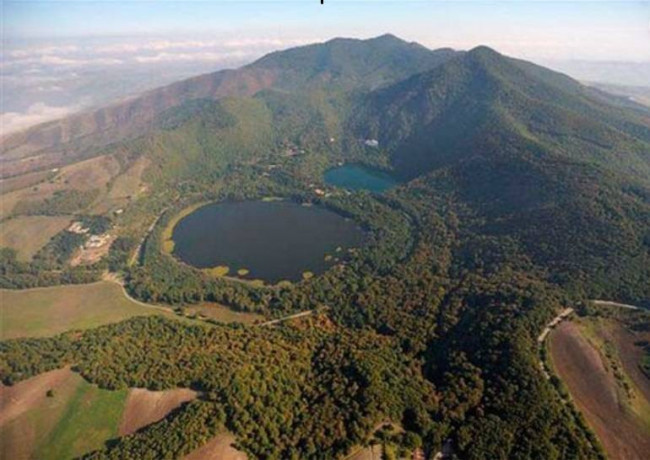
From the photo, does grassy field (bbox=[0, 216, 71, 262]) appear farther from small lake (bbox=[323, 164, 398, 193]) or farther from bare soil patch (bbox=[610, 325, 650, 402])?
bare soil patch (bbox=[610, 325, 650, 402])

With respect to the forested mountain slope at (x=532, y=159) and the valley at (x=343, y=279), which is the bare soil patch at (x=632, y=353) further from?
the forested mountain slope at (x=532, y=159)

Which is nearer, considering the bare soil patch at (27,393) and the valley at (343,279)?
the valley at (343,279)

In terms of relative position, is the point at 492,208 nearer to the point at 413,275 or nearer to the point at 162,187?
the point at 413,275

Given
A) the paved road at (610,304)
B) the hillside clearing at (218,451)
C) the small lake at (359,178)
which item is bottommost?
the hillside clearing at (218,451)

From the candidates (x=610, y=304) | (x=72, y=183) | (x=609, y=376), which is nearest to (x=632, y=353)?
(x=609, y=376)

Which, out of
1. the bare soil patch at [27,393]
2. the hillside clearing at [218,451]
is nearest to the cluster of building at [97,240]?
the bare soil patch at [27,393]

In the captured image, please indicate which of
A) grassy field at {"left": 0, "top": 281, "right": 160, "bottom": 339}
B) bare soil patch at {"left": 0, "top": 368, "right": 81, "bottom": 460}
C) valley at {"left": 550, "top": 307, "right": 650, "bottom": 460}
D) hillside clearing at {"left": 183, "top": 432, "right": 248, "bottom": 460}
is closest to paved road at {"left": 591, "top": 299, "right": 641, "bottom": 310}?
valley at {"left": 550, "top": 307, "right": 650, "bottom": 460}

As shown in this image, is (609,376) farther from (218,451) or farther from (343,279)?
(218,451)

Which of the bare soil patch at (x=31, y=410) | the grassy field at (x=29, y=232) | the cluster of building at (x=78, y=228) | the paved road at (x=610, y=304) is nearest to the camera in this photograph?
the bare soil patch at (x=31, y=410)
